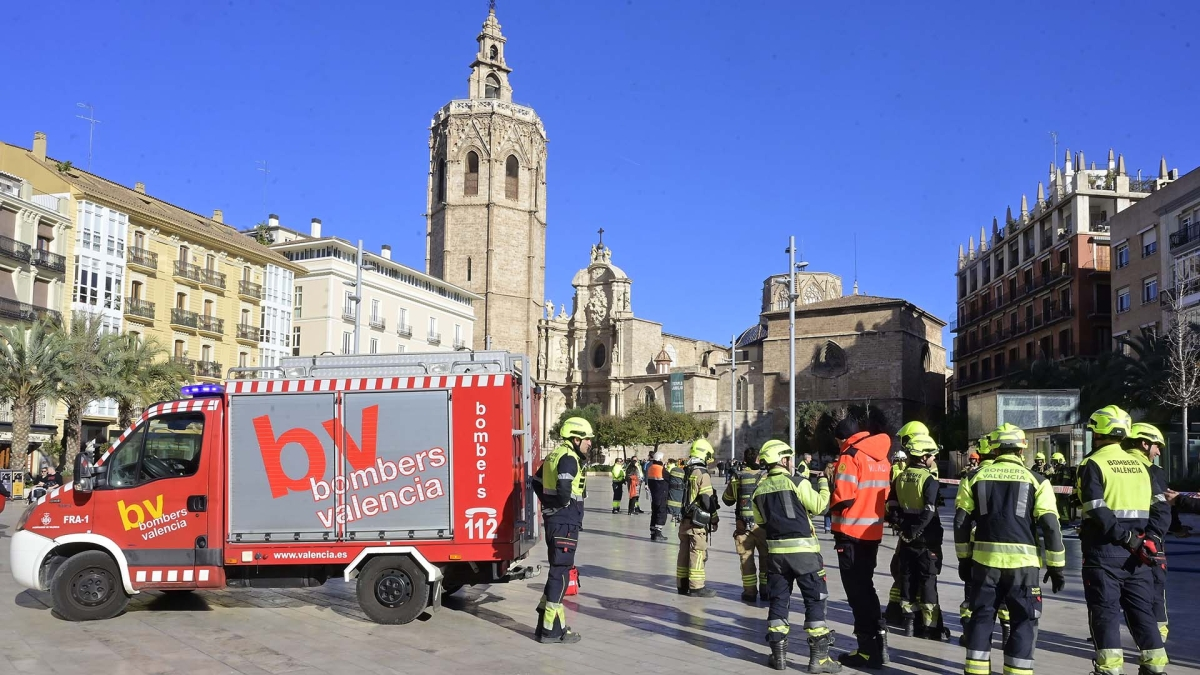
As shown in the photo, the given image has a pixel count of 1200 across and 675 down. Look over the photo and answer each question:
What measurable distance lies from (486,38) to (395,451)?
84.9 m

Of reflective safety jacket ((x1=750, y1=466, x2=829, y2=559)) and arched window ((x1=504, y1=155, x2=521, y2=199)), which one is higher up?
arched window ((x1=504, y1=155, x2=521, y2=199))

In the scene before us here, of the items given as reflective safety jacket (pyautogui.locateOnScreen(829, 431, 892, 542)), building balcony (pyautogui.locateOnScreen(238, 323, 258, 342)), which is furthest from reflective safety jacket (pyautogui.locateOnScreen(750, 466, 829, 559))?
building balcony (pyautogui.locateOnScreen(238, 323, 258, 342))

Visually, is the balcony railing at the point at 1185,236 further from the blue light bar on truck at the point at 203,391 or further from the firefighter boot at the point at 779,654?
the blue light bar on truck at the point at 203,391

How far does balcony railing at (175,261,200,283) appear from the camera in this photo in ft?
139

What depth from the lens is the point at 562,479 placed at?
856cm

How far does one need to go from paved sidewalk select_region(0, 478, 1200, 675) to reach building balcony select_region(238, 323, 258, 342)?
3495cm

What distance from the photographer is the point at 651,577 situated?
1317 centimetres

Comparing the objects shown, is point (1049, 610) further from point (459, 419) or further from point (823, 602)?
point (459, 419)

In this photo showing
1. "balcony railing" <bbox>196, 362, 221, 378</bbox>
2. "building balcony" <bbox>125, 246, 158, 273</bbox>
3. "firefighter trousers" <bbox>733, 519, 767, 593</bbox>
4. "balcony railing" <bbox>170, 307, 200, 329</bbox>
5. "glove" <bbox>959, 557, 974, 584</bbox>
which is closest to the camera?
"glove" <bbox>959, 557, 974, 584</bbox>

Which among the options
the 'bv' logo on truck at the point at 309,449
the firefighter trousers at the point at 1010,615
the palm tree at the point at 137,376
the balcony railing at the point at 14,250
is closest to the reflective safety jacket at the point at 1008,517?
the firefighter trousers at the point at 1010,615

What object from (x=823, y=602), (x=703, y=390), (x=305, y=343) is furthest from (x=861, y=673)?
(x=703, y=390)

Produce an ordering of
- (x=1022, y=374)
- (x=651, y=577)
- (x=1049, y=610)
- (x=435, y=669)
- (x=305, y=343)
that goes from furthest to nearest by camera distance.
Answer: (x=305, y=343)
(x=1022, y=374)
(x=651, y=577)
(x=1049, y=610)
(x=435, y=669)

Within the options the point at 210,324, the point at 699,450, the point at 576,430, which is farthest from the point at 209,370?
the point at 576,430

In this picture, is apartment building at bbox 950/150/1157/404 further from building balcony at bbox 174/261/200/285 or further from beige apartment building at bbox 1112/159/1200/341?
building balcony at bbox 174/261/200/285
